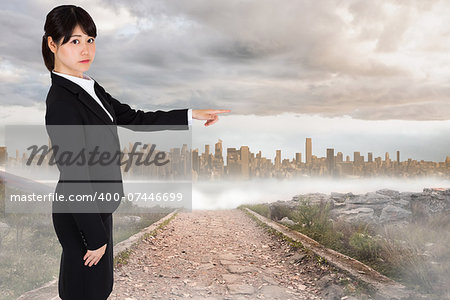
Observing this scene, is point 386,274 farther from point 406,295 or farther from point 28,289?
point 28,289

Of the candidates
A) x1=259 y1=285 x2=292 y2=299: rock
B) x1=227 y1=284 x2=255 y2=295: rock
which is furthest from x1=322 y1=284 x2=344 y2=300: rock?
x1=227 y1=284 x2=255 y2=295: rock

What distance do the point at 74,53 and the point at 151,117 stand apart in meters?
0.81

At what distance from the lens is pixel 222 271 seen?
5742 mm

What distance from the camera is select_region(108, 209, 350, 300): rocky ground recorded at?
479cm

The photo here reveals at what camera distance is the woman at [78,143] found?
2.15 metres

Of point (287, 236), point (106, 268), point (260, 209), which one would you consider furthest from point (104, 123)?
point (260, 209)

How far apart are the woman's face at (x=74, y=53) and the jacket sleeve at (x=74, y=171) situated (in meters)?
0.36

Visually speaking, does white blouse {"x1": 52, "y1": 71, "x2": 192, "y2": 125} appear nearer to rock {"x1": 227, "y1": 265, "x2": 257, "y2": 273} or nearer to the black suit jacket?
the black suit jacket

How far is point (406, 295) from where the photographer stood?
410 cm

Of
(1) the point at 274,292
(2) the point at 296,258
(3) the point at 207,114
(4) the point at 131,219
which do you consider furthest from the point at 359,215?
(3) the point at 207,114

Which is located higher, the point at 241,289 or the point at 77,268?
the point at 77,268

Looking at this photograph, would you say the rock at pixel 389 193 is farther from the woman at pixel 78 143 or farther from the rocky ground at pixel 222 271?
the woman at pixel 78 143

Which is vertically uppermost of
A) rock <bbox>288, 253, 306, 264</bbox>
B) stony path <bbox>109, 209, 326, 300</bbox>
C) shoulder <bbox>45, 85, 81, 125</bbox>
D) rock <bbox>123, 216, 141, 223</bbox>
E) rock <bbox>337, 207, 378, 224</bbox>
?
shoulder <bbox>45, 85, 81, 125</bbox>

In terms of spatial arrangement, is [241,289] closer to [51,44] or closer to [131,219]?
[51,44]
